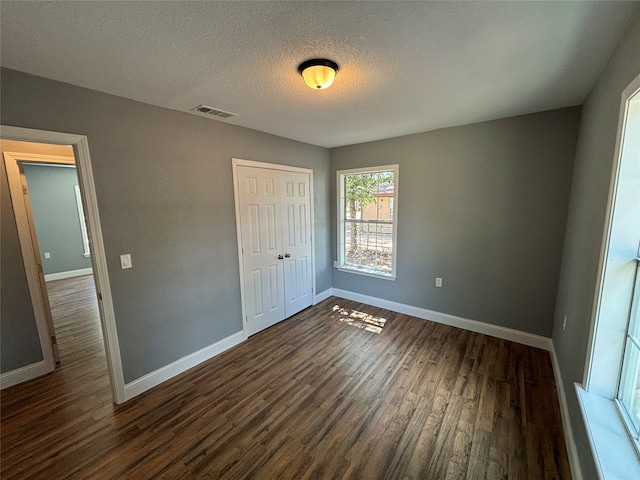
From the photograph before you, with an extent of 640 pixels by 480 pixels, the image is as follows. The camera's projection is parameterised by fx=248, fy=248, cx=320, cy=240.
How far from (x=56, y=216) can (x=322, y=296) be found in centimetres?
622

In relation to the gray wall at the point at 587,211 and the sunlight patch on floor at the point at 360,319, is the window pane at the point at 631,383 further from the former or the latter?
the sunlight patch on floor at the point at 360,319

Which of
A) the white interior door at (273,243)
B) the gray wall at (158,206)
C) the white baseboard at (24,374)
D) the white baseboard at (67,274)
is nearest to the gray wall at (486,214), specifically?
the white interior door at (273,243)

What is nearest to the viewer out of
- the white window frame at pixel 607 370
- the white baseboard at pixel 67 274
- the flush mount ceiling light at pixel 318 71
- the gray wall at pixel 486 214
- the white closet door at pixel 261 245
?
the white window frame at pixel 607 370

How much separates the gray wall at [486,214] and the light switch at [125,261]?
3133mm

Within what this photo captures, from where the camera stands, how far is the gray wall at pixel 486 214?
2531mm

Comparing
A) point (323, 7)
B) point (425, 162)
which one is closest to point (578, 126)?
point (425, 162)

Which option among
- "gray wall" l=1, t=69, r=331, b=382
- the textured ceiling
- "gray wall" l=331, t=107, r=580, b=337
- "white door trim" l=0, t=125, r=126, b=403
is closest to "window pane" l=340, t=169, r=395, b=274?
"gray wall" l=331, t=107, r=580, b=337

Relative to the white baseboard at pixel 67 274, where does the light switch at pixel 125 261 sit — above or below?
above

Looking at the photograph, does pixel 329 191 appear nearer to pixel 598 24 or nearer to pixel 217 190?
pixel 217 190

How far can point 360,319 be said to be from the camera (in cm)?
353

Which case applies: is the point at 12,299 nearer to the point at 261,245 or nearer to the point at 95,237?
the point at 95,237

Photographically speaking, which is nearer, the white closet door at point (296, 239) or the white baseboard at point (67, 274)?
the white closet door at point (296, 239)

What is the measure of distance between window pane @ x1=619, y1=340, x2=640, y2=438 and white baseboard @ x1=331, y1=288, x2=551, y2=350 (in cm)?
153

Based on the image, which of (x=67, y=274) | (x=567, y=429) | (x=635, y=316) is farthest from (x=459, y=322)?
(x=67, y=274)
